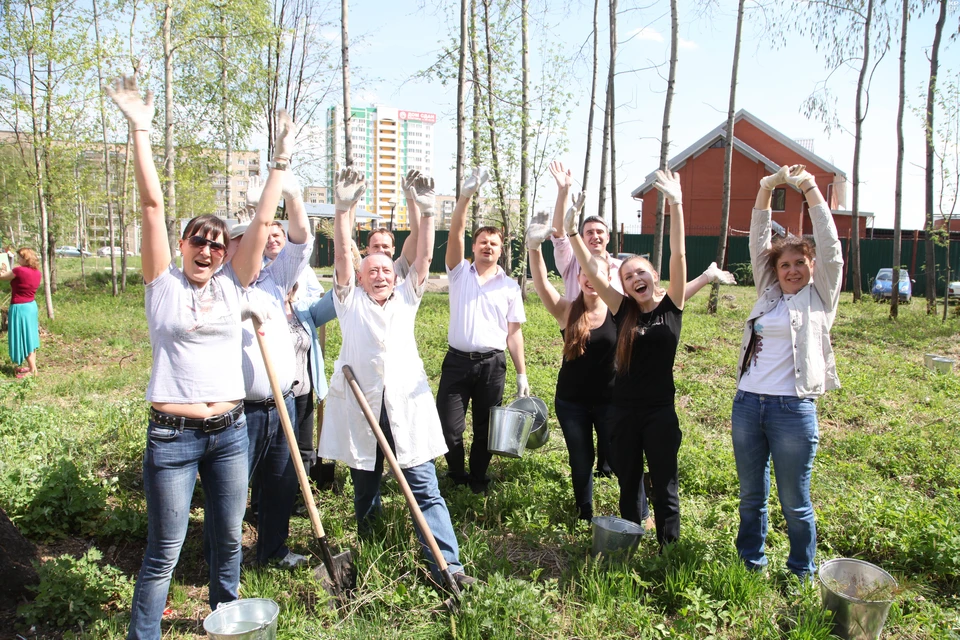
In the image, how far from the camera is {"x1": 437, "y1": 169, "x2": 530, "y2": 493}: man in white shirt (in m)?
4.32

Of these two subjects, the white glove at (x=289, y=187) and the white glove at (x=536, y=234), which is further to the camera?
the white glove at (x=536, y=234)

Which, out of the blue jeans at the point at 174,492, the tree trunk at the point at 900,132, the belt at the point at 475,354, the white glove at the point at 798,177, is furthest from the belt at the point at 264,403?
the tree trunk at the point at 900,132

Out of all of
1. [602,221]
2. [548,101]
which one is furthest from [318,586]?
[548,101]

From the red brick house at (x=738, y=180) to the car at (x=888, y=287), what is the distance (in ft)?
32.3

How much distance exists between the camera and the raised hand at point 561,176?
12.9ft

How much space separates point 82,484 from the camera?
3.76m

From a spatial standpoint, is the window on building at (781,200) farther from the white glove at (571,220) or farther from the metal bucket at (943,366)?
the white glove at (571,220)

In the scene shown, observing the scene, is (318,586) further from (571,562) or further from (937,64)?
(937,64)

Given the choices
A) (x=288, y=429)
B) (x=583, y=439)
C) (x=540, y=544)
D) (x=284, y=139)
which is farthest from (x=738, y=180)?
(x=288, y=429)

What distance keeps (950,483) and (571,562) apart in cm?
297

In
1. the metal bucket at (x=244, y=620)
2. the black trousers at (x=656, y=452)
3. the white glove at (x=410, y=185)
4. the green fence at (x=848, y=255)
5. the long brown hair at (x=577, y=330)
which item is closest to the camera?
the metal bucket at (x=244, y=620)

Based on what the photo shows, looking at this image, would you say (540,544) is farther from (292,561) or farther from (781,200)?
(781,200)

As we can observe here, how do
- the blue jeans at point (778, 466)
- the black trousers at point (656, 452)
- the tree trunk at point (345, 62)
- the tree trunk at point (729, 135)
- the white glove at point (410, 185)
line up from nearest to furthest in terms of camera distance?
1. the blue jeans at point (778, 466)
2. the black trousers at point (656, 452)
3. the white glove at point (410, 185)
4. the tree trunk at point (345, 62)
5. the tree trunk at point (729, 135)

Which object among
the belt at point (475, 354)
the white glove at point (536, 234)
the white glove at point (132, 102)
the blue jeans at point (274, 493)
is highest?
the white glove at point (132, 102)
